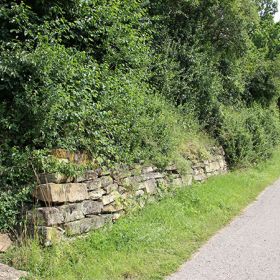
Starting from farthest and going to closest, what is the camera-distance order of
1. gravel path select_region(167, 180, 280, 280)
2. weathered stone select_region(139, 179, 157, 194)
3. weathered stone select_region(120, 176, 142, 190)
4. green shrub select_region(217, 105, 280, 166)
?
green shrub select_region(217, 105, 280, 166) → weathered stone select_region(139, 179, 157, 194) → weathered stone select_region(120, 176, 142, 190) → gravel path select_region(167, 180, 280, 280)

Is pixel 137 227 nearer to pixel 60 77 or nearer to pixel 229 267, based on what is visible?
pixel 229 267

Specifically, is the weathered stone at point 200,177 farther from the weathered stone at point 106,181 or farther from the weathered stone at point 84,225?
the weathered stone at point 84,225

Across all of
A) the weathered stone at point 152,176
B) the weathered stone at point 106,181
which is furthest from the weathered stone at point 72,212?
the weathered stone at point 152,176

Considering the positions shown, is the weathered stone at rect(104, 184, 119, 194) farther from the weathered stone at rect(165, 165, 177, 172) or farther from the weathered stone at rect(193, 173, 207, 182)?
the weathered stone at rect(193, 173, 207, 182)

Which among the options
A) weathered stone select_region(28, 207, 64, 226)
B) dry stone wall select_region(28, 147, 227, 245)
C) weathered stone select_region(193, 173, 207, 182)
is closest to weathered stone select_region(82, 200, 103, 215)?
dry stone wall select_region(28, 147, 227, 245)

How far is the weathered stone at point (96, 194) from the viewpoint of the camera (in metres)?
5.64

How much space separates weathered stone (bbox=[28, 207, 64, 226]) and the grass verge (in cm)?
31

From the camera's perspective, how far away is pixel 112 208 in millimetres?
6043

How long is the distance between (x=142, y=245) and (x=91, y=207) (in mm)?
964

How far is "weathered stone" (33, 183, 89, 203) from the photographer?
5.04 metres

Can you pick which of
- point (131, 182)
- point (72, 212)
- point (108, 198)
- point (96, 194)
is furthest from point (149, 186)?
point (72, 212)

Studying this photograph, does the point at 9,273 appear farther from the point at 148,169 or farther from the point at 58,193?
the point at 148,169

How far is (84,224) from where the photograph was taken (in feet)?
17.6

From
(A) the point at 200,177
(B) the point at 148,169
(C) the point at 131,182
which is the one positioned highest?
(B) the point at 148,169
